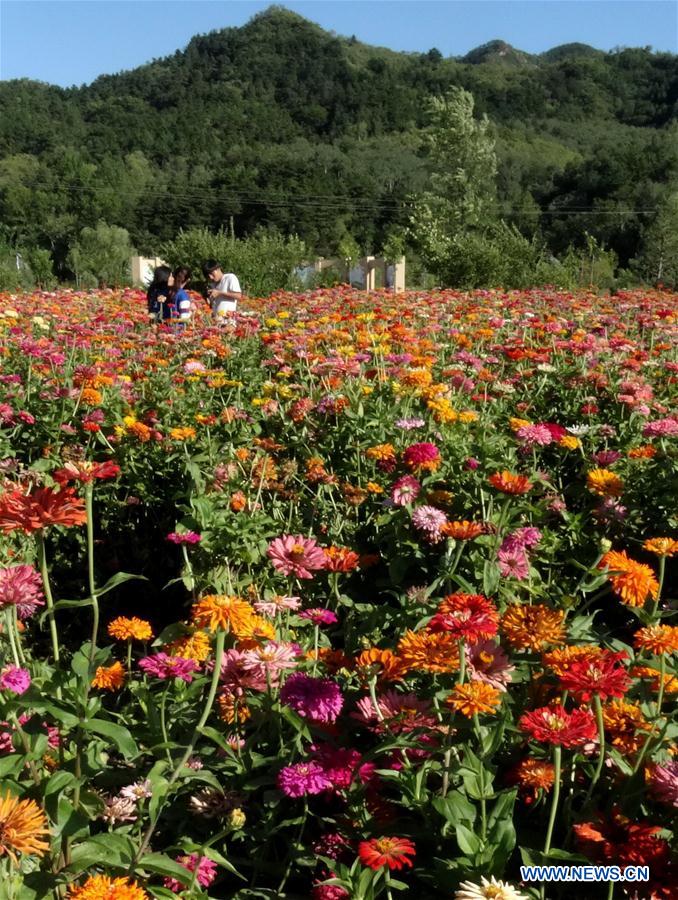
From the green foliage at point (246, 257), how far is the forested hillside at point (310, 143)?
25.6 m

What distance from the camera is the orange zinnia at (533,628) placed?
1.45 m

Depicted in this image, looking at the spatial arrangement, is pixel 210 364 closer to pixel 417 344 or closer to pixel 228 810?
pixel 417 344

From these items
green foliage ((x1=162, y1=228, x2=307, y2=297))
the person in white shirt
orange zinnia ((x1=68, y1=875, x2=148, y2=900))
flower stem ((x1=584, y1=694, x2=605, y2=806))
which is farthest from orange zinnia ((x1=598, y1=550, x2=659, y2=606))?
green foliage ((x1=162, y1=228, x2=307, y2=297))

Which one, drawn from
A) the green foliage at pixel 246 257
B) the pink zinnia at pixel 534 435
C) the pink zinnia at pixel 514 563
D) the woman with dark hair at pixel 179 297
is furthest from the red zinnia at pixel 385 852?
the green foliage at pixel 246 257

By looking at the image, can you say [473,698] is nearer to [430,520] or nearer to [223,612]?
[223,612]

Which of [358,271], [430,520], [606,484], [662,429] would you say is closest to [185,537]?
[430,520]

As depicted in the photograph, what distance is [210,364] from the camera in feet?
15.5

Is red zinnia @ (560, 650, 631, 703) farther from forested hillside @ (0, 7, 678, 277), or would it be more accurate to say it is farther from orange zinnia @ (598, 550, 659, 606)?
forested hillside @ (0, 7, 678, 277)

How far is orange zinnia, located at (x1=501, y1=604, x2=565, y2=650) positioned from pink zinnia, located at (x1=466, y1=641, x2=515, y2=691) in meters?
0.05

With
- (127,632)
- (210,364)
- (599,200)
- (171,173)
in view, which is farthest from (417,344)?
(171,173)

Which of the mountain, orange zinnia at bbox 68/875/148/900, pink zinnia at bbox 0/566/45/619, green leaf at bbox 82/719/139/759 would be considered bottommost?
orange zinnia at bbox 68/875/148/900

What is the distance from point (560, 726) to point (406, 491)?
127cm

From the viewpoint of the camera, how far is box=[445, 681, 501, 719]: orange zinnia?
123 cm

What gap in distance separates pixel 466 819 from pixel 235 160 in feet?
266
